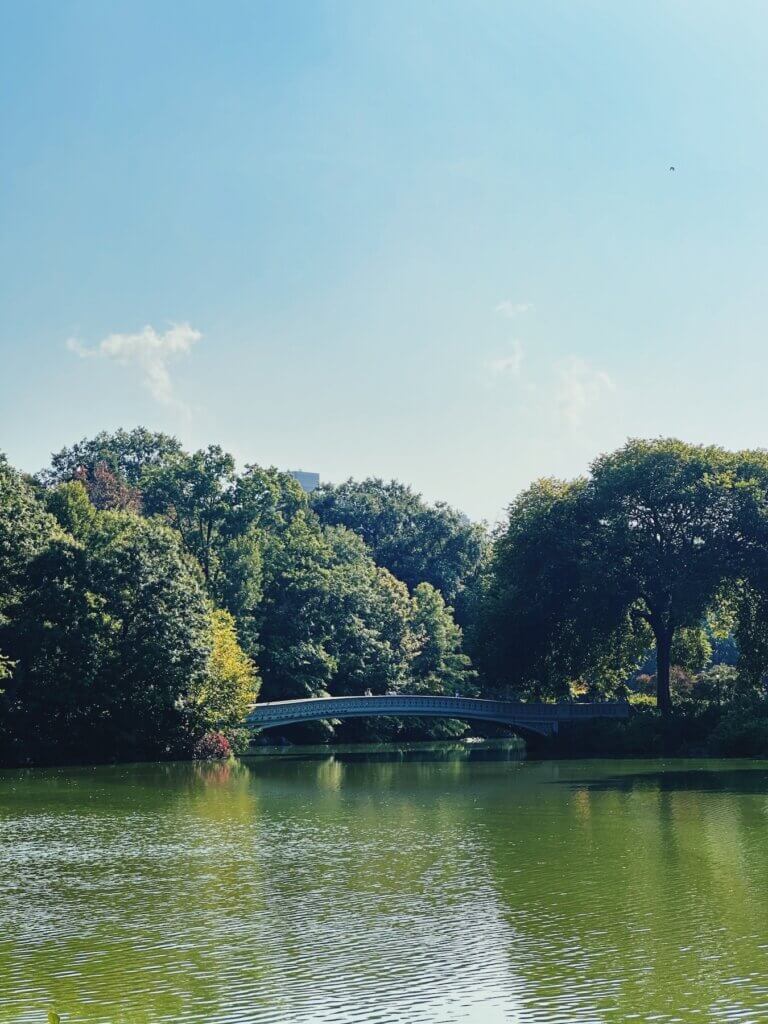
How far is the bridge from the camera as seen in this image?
64.1 m

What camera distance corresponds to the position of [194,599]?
54906 millimetres

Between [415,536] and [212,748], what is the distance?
59.9 m

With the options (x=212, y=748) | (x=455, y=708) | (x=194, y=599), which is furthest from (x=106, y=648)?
(x=455, y=708)

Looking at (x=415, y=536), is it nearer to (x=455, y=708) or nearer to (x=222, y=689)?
(x=455, y=708)

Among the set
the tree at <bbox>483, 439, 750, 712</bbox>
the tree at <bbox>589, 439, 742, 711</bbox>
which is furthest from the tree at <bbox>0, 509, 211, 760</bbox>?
the tree at <bbox>589, 439, 742, 711</bbox>

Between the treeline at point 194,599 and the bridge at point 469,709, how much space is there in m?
4.38

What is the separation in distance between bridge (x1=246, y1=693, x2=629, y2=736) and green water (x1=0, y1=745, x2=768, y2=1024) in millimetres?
26342

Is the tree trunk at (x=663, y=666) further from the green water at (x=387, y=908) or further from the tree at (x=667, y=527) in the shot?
the green water at (x=387, y=908)

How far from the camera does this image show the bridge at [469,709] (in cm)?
6412

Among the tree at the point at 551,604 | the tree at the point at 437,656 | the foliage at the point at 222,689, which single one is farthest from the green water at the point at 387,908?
the tree at the point at 437,656

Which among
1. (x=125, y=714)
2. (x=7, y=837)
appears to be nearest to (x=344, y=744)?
(x=125, y=714)

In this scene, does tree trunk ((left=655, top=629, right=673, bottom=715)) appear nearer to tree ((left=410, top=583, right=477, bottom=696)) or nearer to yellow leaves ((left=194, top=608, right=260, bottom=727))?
yellow leaves ((left=194, top=608, right=260, bottom=727))

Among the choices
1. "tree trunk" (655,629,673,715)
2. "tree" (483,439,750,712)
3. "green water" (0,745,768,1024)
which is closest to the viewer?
"green water" (0,745,768,1024)

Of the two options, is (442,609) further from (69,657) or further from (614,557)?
(69,657)
